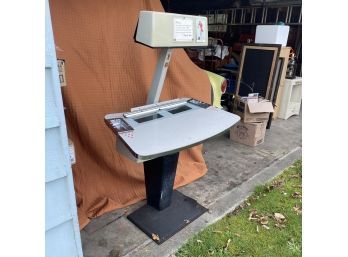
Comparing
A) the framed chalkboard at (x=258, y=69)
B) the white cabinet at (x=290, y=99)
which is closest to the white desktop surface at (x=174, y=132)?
the framed chalkboard at (x=258, y=69)

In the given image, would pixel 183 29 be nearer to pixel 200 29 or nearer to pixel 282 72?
Result: pixel 200 29

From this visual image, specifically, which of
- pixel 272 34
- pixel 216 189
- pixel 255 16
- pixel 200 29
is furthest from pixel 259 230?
pixel 255 16

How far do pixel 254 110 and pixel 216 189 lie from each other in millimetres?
1276

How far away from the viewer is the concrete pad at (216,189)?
6.11 ft

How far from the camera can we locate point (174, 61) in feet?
8.39

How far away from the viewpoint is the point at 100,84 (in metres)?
2.09

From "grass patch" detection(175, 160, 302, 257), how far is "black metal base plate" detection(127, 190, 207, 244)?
17 cm

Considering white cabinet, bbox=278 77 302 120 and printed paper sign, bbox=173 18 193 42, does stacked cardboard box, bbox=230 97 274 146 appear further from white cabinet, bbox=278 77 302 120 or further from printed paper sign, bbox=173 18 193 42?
printed paper sign, bbox=173 18 193 42

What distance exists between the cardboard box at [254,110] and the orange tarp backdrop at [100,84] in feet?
4.96

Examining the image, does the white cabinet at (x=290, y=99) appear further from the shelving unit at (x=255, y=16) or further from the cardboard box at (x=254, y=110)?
the shelving unit at (x=255, y=16)

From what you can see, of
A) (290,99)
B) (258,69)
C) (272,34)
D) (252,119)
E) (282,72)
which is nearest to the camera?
(252,119)

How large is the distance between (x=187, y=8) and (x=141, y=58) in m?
4.75

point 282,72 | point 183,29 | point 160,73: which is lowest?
point 282,72
